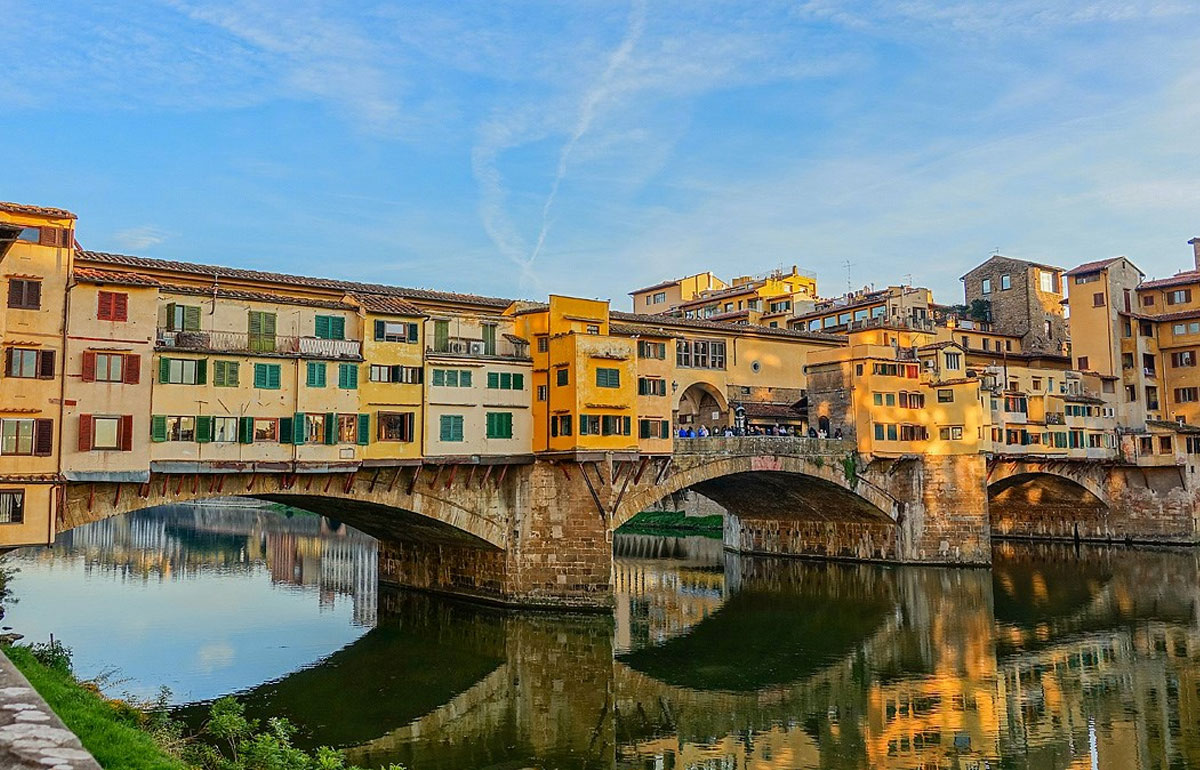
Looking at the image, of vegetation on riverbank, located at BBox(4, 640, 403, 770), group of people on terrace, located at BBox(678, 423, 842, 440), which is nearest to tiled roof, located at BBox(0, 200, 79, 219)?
vegetation on riverbank, located at BBox(4, 640, 403, 770)

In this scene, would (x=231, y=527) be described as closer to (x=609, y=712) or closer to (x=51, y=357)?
(x=51, y=357)

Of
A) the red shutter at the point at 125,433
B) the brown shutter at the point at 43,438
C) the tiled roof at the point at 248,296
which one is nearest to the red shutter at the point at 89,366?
the red shutter at the point at 125,433

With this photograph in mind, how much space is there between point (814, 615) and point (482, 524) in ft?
51.2

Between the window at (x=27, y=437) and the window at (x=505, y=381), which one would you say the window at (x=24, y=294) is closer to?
the window at (x=27, y=437)

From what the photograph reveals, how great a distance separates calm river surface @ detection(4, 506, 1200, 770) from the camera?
23.2 metres

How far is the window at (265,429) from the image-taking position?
31844 mm

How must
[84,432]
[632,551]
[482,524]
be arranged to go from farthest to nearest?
1. [632,551]
2. [482,524]
3. [84,432]

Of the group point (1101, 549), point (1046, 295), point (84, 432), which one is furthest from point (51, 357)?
point (1046, 295)

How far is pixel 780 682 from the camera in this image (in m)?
29.8

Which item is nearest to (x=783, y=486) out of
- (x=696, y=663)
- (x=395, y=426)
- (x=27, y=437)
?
(x=696, y=663)

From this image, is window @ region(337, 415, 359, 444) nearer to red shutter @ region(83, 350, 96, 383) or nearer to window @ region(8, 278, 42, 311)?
red shutter @ region(83, 350, 96, 383)

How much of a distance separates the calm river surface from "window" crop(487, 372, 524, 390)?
9562 mm

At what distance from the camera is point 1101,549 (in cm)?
6356

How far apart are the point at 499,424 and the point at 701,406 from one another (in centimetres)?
1785
